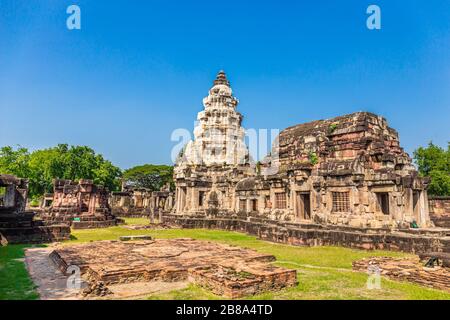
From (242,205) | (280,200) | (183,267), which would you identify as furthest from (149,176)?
(183,267)

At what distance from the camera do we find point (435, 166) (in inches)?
1314

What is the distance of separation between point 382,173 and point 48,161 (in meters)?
45.9

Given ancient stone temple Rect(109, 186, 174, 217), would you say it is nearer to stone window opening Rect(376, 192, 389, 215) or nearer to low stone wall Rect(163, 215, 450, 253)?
low stone wall Rect(163, 215, 450, 253)

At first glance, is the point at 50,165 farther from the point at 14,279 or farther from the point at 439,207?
the point at 439,207

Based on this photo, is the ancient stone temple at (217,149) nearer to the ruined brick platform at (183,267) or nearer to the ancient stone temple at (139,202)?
the ancient stone temple at (139,202)

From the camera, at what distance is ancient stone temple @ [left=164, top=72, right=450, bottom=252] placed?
1522 cm

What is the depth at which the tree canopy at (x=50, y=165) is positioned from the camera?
1773 inches

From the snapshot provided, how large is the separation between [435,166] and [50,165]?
166ft

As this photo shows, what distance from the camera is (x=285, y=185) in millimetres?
20766

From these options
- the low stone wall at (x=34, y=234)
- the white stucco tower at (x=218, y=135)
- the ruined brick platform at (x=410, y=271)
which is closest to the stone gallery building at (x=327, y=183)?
the white stucco tower at (x=218, y=135)

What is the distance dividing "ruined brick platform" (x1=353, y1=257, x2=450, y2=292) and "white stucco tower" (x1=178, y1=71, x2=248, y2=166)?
2418 centimetres

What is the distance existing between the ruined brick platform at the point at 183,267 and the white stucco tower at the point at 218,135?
2209 cm
